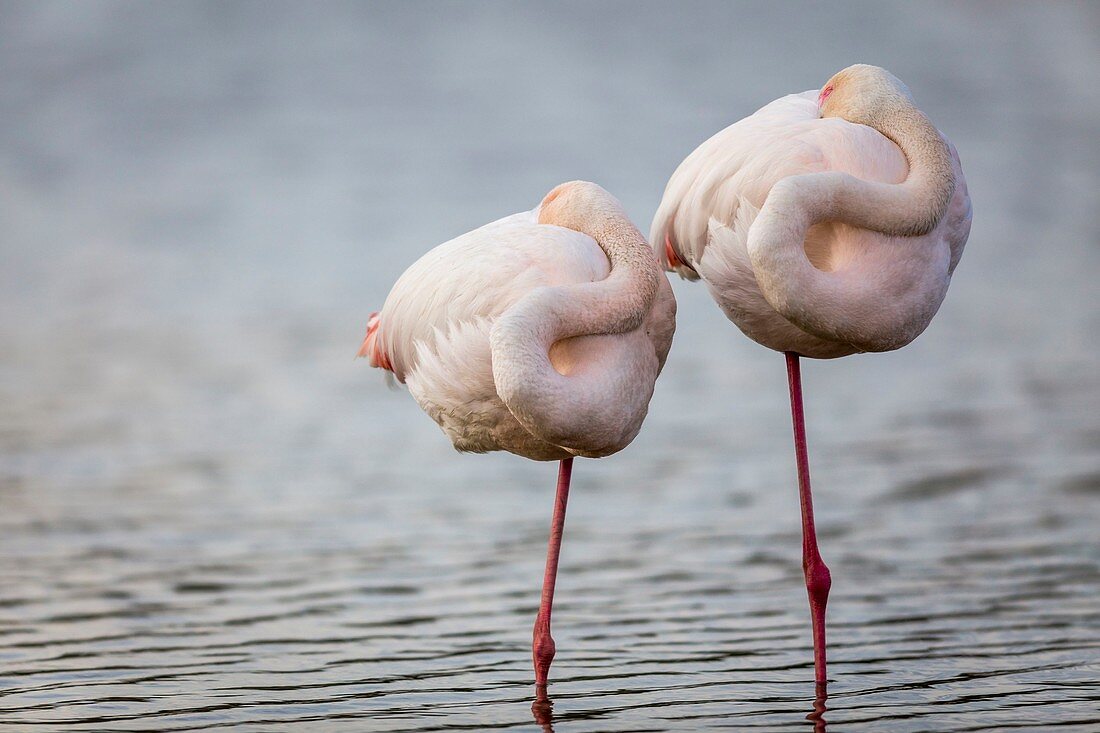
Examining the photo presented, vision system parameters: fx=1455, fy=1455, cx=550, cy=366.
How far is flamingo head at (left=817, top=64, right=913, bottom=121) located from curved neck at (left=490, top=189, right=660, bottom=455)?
0.83 m

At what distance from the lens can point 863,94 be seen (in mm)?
4668

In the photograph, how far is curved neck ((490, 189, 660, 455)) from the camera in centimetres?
399

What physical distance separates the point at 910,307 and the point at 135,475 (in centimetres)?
592

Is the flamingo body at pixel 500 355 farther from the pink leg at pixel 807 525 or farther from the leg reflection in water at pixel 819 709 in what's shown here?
the leg reflection in water at pixel 819 709

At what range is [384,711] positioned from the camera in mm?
4625

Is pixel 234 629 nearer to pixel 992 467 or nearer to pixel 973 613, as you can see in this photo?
pixel 973 613

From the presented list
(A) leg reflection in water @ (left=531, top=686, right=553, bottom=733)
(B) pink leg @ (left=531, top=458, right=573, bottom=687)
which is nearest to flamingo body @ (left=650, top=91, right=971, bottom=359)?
(B) pink leg @ (left=531, top=458, right=573, bottom=687)

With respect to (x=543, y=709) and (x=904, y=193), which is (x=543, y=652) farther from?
(x=904, y=193)

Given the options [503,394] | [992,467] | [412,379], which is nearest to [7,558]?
[412,379]

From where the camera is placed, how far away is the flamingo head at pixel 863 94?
4613 mm

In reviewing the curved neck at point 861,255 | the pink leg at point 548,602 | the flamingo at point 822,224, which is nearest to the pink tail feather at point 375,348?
the pink leg at point 548,602

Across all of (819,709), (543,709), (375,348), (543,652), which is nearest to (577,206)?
(375,348)

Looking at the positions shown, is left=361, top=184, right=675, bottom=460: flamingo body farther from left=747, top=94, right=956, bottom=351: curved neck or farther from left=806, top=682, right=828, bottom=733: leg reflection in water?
left=806, top=682, right=828, bottom=733: leg reflection in water

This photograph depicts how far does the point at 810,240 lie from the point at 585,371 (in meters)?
0.84
